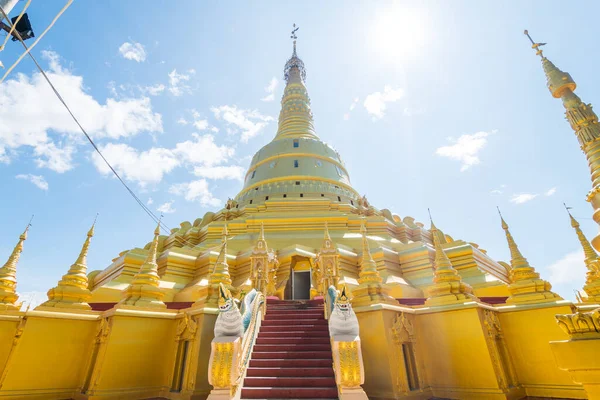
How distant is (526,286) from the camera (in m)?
7.63

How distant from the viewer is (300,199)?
20.8 m

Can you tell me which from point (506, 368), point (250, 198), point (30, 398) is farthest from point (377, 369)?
point (250, 198)

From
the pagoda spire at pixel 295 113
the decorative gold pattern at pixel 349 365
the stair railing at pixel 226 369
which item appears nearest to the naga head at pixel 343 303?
→ the decorative gold pattern at pixel 349 365

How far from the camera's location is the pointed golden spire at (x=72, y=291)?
24.7 feet

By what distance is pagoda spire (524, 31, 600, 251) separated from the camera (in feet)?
29.0

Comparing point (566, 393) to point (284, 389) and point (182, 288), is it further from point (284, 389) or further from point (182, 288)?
point (182, 288)

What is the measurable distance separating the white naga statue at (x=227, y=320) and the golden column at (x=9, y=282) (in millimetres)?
5415

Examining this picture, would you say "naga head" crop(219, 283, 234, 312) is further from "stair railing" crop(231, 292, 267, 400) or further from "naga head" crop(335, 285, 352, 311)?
"naga head" crop(335, 285, 352, 311)

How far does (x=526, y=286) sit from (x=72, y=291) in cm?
1114

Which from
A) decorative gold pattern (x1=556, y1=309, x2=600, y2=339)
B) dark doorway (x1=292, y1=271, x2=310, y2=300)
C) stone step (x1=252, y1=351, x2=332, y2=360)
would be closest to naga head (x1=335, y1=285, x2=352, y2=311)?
stone step (x1=252, y1=351, x2=332, y2=360)

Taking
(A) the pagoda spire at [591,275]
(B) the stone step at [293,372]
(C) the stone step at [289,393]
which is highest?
(A) the pagoda spire at [591,275]

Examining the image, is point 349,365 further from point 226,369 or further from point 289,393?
point 226,369

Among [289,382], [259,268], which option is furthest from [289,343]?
[259,268]

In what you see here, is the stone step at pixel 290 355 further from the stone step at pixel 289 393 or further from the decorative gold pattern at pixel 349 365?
the decorative gold pattern at pixel 349 365
